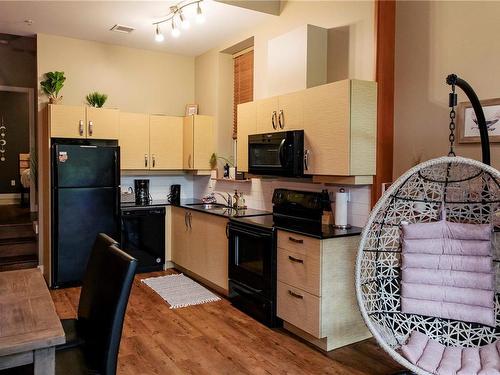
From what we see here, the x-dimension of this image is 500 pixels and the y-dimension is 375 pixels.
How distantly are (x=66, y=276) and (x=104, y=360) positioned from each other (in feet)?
10.3

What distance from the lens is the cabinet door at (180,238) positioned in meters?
4.91

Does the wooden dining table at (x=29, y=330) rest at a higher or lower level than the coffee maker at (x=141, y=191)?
lower

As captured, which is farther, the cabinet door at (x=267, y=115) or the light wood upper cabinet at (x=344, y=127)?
the cabinet door at (x=267, y=115)

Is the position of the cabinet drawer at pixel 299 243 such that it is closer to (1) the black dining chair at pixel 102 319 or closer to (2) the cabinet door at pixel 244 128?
(2) the cabinet door at pixel 244 128

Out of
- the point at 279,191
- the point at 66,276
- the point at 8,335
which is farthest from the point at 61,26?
the point at 8,335

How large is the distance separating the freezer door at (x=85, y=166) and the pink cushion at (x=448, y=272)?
3.27 metres

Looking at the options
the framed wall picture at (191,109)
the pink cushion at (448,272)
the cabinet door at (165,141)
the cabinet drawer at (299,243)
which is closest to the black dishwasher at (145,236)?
the cabinet door at (165,141)

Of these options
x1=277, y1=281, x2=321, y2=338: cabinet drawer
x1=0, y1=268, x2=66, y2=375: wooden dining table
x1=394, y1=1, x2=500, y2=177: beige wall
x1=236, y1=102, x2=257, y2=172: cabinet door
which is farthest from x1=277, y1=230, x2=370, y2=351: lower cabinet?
x1=0, y1=268, x2=66, y2=375: wooden dining table

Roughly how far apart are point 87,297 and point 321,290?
1.58 metres

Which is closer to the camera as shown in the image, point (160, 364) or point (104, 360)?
point (104, 360)

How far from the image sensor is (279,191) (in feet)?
12.9

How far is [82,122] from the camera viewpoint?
15.4 ft

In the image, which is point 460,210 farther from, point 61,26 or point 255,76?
point 61,26

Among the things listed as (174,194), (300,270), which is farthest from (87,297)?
(174,194)
